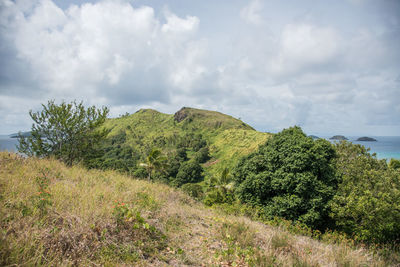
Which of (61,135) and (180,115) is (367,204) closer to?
(61,135)

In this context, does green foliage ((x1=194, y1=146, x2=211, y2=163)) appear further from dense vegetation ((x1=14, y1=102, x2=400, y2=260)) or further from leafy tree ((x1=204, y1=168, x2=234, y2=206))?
dense vegetation ((x1=14, y1=102, x2=400, y2=260))

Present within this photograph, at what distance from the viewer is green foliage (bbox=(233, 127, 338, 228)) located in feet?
41.3

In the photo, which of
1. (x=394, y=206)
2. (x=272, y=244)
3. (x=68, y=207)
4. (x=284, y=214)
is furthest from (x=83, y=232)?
(x=394, y=206)

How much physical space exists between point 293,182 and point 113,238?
38.7 ft

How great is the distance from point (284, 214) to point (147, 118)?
141m

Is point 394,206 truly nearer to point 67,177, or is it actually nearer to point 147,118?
point 67,177

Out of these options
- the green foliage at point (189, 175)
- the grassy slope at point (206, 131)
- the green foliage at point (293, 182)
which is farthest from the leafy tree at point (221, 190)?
the grassy slope at point (206, 131)

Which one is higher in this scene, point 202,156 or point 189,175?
point 202,156

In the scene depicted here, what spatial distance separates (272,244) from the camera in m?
5.24

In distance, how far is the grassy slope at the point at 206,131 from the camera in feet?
250

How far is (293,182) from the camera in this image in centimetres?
1274

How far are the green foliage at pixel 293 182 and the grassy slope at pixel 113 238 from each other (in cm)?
776

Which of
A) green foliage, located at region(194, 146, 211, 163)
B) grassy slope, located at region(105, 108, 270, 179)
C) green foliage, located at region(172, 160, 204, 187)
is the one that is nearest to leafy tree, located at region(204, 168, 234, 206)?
green foliage, located at region(172, 160, 204, 187)

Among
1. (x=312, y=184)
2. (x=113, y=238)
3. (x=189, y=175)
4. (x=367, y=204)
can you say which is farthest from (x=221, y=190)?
(x=189, y=175)
